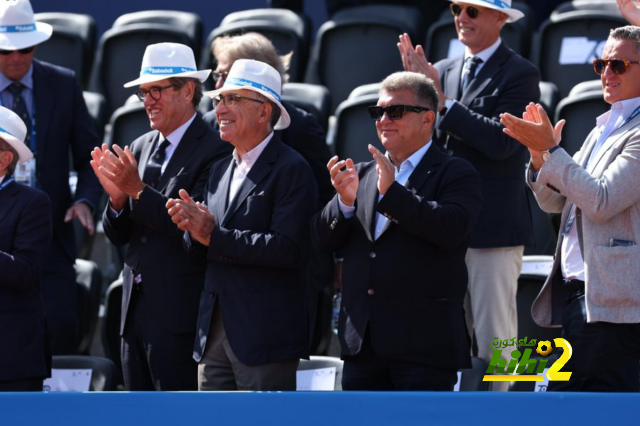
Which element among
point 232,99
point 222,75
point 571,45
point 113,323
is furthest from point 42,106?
point 571,45

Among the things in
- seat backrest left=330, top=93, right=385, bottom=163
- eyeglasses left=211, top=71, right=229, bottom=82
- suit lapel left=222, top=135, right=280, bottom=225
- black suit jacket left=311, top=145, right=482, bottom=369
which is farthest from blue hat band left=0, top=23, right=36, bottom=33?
black suit jacket left=311, top=145, right=482, bottom=369

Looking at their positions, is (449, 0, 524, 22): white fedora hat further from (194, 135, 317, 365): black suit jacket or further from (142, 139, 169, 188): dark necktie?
(142, 139, 169, 188): dark necktie

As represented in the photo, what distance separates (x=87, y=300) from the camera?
6027mm

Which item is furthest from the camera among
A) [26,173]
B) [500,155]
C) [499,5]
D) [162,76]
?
[26,173]

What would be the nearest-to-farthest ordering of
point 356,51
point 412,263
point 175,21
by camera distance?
point 412,263, point 356,51, point 175,21

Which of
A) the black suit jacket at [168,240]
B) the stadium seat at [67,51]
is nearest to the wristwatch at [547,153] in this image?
the black suit jacket at [168,240]

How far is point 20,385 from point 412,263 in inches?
66.5

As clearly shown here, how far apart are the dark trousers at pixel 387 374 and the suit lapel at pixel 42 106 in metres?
2.15

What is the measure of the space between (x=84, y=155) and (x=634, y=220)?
2.94 metres

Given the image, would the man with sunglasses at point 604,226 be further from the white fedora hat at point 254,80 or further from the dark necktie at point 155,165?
the dark necktie at point 155,165

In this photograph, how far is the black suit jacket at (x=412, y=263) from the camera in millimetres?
4438

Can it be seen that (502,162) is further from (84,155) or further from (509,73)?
(84,155)

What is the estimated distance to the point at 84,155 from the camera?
19.6 ft

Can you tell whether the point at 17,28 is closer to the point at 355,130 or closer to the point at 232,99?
the point at 232,99
